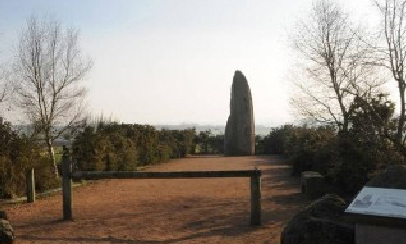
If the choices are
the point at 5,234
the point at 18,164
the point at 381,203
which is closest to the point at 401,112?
the point at 381,203

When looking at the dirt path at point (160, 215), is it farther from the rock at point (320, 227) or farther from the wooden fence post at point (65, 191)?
the rock at point (320, 227)

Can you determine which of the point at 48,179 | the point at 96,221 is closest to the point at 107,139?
the point at 48,179

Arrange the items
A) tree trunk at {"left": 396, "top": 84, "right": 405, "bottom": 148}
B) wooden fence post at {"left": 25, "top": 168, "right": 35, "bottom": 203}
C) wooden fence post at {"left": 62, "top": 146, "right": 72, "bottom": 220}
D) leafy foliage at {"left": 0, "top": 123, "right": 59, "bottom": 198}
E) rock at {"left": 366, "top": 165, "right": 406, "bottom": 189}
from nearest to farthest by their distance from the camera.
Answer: rock at {"left": 366, "top": 165, "right": 406, "bottom": 189} < wooden fence post at {"left": 62, "top": 146, "right": 72, "bottom": 220} < tree trunk at {"left": 396, "top": 84, "right": 405, "bottom": 148} < wooden fence post at {"left": 25, "top": 168, "right": 35, "bottom": 203} < leafy foliage at {"left": 0, "top": 123, "right": 59, "bottom": 198}

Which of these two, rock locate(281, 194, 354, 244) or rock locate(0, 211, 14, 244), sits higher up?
rock locate(281, 194, 354, 244)

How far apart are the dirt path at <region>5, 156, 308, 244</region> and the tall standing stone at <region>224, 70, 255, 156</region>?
18523 mm

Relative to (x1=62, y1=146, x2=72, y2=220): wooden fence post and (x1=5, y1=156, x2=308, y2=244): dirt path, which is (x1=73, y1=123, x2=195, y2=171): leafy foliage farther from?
(x1=62, y1=146, x2=72, y2=220): wooden fence post

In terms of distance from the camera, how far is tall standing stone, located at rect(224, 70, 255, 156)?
110 feet

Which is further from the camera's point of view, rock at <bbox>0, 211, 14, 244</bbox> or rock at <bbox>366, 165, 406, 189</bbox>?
rock at <bbox>0, 211, 14, 244</bbox>

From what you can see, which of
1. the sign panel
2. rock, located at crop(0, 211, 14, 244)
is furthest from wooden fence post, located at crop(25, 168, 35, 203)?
the sign panel

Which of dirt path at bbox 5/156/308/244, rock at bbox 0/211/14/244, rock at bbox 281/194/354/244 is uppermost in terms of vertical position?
rock at bbox 281/194/354/244

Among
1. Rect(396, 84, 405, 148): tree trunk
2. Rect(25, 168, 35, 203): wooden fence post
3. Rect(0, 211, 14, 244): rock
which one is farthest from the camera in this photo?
Rect(25, 168, 35, 203): wooden fence post

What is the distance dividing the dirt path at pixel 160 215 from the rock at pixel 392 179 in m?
2.56

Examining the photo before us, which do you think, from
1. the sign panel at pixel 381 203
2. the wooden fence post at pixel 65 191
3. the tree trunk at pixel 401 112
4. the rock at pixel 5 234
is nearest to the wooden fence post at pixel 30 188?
the wooden fence post at pixel 65 191

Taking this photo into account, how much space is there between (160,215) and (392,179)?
222 inches
